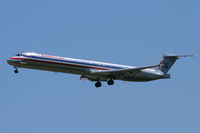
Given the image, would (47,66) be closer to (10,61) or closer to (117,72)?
(10,61)

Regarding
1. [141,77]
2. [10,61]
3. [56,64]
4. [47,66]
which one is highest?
[10,61]

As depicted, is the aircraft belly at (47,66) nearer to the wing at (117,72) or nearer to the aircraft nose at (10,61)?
the aircraft nose at (10,61)

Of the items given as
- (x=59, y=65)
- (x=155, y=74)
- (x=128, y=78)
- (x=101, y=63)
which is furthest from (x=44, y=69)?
(x=155, y=74)

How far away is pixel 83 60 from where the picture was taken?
198ft

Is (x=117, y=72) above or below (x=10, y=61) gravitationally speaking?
below

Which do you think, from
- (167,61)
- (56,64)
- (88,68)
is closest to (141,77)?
(167,61)

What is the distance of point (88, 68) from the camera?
60.1m

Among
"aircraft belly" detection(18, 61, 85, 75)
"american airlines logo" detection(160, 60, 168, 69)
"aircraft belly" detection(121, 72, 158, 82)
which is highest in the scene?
"american airlines logo" detection(160, 60, 168, 69)

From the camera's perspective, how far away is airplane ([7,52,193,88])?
58.4 metres

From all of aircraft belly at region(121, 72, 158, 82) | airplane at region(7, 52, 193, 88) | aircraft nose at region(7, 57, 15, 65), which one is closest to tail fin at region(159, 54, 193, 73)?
airplane at region(7, 52, 193, 88)

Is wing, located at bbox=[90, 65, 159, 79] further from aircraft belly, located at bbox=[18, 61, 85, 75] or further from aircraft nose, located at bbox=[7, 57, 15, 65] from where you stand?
aircraft nose, located at bbox=[7, 57, 15, 65]

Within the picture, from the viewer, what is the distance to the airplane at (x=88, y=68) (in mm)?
58406

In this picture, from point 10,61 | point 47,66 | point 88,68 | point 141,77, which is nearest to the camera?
point 47,66

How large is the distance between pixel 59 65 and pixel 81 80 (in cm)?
878
